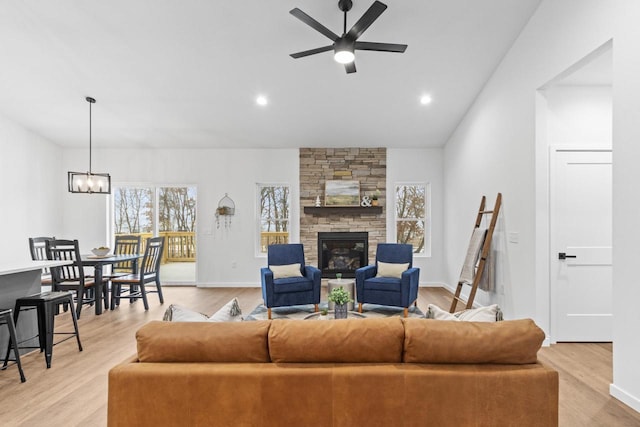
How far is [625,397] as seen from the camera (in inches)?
105

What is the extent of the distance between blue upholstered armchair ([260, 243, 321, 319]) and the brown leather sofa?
3.20m

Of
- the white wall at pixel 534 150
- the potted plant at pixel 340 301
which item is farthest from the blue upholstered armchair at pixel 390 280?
the potted plant at pixel 340 301

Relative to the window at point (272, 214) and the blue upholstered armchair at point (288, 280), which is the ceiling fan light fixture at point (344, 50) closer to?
the blue upholstered armchair at point (288, 280)

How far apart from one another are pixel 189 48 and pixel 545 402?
4817 mm

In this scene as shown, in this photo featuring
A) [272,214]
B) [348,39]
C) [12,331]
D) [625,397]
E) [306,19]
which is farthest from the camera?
[272,214]

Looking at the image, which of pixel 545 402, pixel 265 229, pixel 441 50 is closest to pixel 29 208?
pixel 265 229

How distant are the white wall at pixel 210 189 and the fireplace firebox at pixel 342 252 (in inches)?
23.6

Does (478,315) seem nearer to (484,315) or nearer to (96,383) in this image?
(484,315)

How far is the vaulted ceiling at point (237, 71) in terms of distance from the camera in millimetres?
4066

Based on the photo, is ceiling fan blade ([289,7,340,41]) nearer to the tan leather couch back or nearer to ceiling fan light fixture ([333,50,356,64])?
ceiling fan light fixture ([333,50,356,64])

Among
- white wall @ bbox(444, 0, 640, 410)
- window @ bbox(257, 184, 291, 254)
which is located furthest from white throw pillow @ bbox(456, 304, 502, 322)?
window @ bbox(257, 184, 291, 254)

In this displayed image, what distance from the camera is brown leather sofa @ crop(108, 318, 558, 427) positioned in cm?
165

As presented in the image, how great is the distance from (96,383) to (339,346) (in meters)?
2.45

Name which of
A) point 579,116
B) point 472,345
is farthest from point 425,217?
point 472,345
